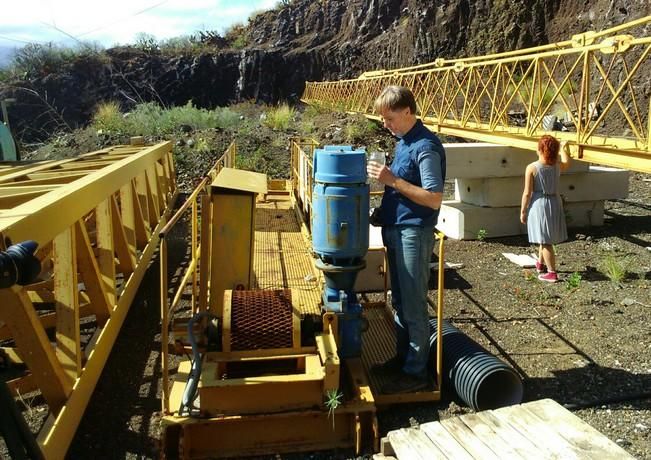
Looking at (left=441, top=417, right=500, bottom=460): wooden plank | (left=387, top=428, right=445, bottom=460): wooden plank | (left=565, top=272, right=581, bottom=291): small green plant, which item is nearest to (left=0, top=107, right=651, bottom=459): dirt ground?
(left=565, top=272, right=581, bottom=291): small green plant

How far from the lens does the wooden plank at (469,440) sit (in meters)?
2.51

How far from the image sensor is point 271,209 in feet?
27.3

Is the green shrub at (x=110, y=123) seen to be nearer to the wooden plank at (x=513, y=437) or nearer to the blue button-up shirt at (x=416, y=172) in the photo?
the blue button-up shirt at (x=416, y=172)

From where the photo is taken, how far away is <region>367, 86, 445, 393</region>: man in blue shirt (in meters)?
3.39

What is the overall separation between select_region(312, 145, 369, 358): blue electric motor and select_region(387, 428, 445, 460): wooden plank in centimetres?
111

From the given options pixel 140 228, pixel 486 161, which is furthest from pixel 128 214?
pixel 486 161

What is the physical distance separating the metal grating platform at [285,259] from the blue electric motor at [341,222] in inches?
11.1

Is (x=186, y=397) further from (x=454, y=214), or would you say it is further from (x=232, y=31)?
(x=232, y=31)

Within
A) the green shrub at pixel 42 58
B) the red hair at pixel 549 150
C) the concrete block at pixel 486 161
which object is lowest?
the concrete block at pixel 486 161

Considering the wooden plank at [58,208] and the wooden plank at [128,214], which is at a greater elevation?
the wooden plank at [58,208]

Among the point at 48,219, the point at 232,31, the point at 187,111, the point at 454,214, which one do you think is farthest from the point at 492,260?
the point at 232,31

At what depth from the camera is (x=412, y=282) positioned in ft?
11.7

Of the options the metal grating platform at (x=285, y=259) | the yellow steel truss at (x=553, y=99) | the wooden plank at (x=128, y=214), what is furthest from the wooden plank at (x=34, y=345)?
the yellow steel truss at (x=553, y=99)

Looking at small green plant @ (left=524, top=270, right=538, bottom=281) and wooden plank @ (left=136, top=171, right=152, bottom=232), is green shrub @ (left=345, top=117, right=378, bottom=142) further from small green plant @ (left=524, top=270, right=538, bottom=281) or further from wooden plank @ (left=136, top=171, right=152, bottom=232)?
small green plant @ (left=524, top=270, right=538, bottom=281)
